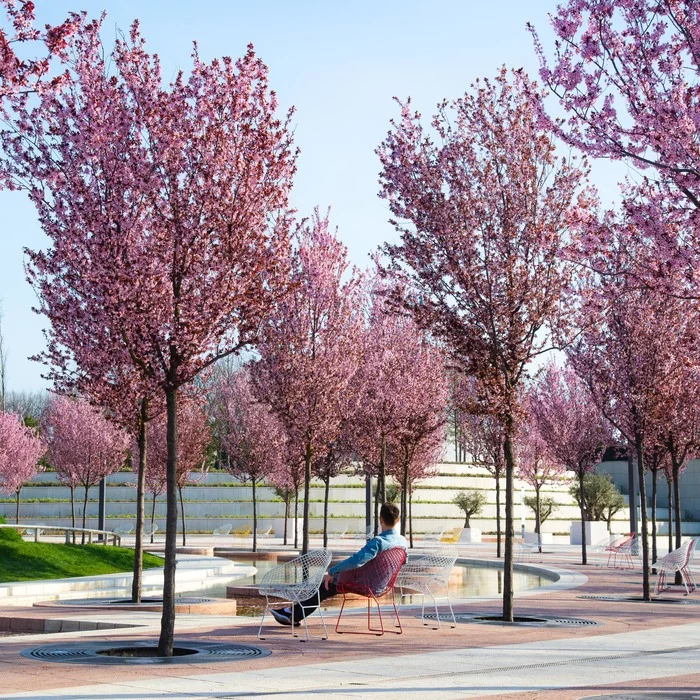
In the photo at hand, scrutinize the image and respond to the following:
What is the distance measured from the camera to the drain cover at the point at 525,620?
12.5 meters

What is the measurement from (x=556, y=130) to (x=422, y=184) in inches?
181

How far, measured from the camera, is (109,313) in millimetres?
9836

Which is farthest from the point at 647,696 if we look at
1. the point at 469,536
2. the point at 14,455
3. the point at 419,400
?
the point at 14,455

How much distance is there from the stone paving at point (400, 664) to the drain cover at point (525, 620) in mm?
206

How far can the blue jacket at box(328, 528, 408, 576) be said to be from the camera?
10609mm

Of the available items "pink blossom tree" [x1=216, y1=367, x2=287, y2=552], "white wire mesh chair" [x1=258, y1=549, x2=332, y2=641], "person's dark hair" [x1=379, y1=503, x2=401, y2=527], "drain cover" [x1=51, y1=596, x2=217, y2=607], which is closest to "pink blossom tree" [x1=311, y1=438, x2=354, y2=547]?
"pink blossom tree" [x1=216, y1=367, x2=287, y2=552]

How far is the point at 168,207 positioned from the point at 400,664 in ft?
16.0

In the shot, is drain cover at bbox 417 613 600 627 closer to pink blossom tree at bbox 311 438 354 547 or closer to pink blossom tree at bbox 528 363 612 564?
pink blossom tree at bbox 528 363 612 564

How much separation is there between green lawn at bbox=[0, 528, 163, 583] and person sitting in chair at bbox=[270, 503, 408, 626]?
8997mm

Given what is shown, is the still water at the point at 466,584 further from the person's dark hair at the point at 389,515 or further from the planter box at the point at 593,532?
the planter box at the point at 593,532

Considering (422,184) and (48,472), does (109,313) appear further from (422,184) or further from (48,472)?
(48,472)

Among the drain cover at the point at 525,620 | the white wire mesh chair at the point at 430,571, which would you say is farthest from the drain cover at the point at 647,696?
the drain cover at the point at 525,620

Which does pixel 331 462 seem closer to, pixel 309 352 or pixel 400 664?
pixel 309 352

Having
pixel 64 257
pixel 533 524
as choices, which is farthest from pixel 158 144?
pixel 533 524
